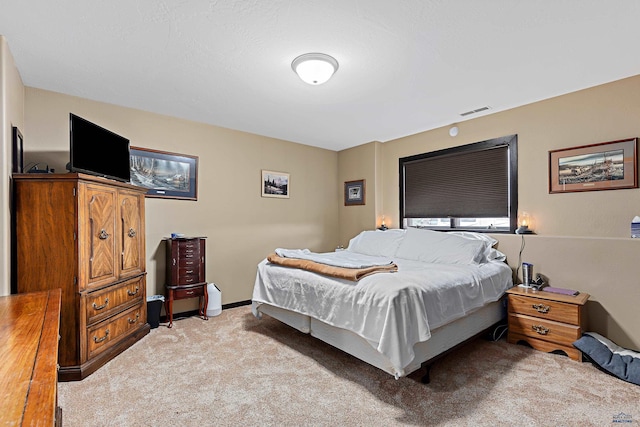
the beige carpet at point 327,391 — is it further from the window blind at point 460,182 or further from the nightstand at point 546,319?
the window blind at point 460,182

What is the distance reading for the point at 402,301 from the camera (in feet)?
6.97

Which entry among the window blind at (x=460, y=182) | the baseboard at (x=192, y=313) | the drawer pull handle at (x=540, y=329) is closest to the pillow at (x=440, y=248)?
the window blind at (x=460, y=182)

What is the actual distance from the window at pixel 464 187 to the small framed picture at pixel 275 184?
1.86 meters

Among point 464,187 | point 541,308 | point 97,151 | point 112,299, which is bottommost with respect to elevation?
point 541,308

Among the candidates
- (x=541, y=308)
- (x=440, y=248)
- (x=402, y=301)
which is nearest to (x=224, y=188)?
(x=440, y=248)

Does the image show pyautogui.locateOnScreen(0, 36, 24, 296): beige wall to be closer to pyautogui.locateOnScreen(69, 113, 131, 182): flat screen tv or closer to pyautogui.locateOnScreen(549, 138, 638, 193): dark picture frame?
pyautogui.locateOnScreen(69, 113, 131, 182): flat screen tv

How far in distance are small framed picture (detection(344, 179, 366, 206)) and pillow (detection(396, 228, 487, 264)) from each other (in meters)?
1.31

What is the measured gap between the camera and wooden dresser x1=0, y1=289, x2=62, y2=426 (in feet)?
2.17

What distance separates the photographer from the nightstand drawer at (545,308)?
2.68 metres

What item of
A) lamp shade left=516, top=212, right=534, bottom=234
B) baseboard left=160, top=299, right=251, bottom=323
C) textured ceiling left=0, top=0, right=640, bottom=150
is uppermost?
textured ceiling left=0, top=0, right=640, bottom=150

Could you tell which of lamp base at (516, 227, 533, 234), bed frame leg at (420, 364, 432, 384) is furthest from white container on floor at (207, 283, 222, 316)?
lamp base at (516, 227, 533, 234)

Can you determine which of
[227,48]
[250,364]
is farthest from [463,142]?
[250,364]

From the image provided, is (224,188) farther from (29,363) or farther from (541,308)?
(541,308)

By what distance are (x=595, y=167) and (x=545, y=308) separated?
1497mm
